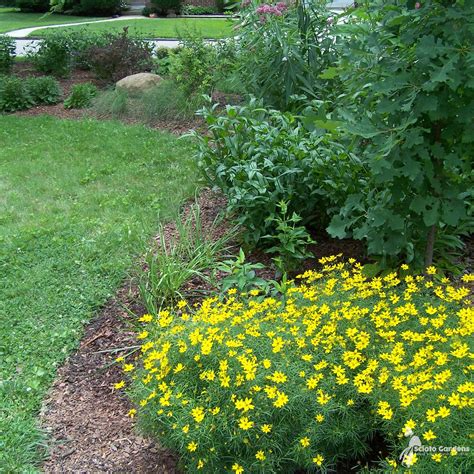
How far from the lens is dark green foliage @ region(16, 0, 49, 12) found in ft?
91.5

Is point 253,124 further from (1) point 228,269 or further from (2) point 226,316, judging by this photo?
(2) point 226,316

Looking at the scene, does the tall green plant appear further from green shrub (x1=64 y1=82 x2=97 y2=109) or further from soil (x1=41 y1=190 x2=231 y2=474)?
green shrub (x1=64 y1=82 x2=97 y2=109)

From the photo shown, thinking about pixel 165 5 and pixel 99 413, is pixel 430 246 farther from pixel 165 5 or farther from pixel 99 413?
pixel 165 5

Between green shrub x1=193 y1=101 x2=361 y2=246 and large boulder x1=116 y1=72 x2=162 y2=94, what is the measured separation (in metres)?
4.81

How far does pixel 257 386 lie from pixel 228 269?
152 centimetres

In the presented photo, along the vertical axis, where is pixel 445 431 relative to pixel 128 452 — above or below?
above

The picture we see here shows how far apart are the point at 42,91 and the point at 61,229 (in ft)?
17.8

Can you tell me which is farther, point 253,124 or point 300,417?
point 253,124

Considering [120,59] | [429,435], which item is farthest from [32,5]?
[429,435]

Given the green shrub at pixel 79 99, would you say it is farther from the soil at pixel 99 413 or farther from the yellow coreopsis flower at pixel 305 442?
the yellow coreopsis flower at pixel 305 442

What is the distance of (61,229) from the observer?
490 centimetres

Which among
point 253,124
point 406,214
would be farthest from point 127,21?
point 406,214

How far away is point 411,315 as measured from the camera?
2758 millimetres

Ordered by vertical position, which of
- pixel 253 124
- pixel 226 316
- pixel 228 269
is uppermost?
pixel 253 124
